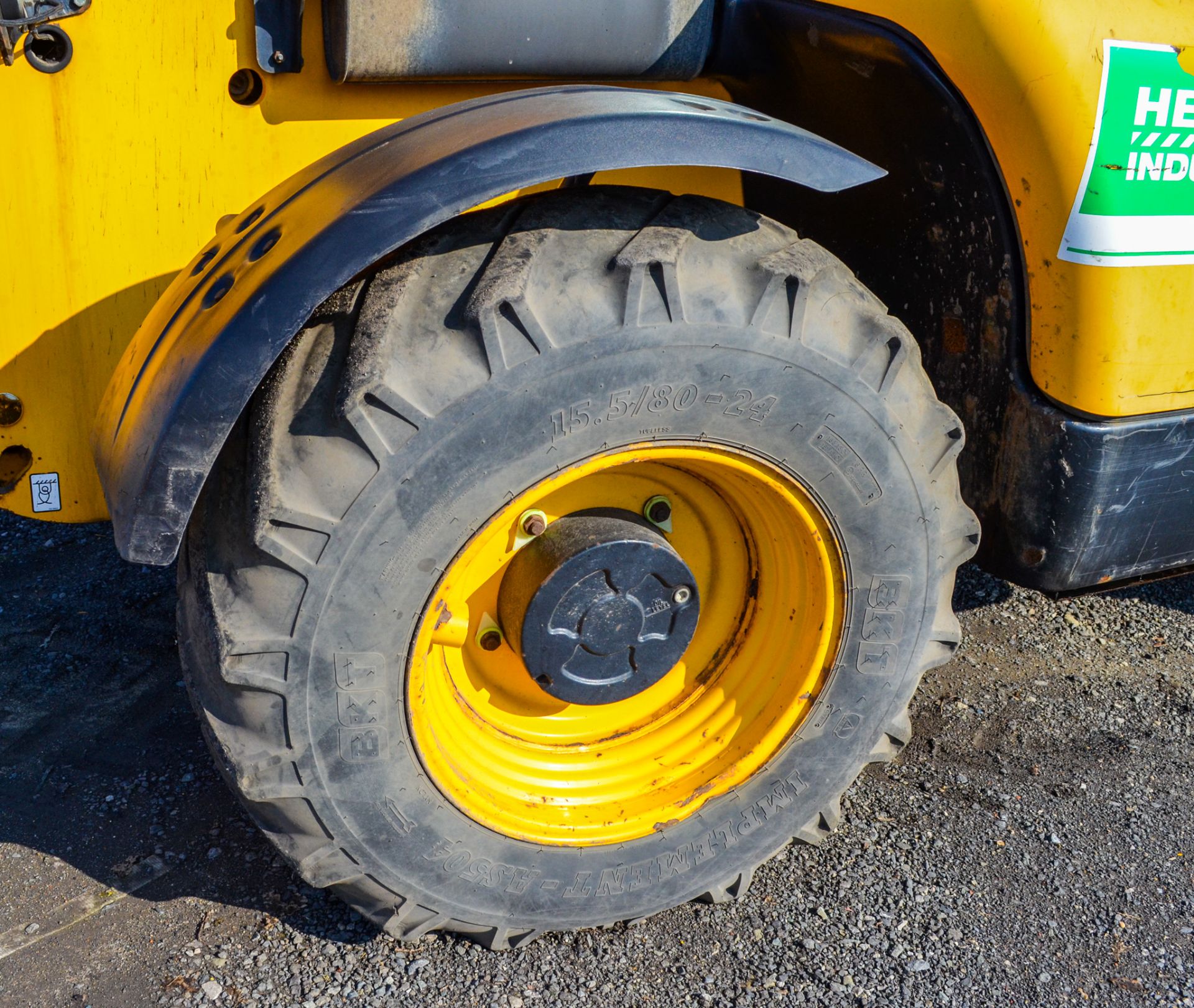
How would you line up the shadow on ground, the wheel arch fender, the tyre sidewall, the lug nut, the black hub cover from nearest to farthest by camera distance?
the wheel arch fender → the tyre sidewall → the black hub cover → the lug nut → the shadow on ground

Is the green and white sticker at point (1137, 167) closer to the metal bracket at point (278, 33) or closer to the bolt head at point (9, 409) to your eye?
the metal bracket at point (278, 33)

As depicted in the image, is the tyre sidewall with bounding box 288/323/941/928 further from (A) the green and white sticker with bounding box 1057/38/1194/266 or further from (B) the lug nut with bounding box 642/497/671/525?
(A) the green and white sticker with bounding box 1057/38/1194/266

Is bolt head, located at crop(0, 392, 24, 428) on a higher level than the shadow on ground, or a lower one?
higher

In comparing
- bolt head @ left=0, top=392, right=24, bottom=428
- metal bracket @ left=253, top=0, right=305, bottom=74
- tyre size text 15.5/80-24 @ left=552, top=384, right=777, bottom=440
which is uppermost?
metal bracket @ left=253, top=0, right=305, bottom=74

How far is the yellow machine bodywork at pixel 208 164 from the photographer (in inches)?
71.1

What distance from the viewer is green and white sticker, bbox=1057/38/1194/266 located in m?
1.86

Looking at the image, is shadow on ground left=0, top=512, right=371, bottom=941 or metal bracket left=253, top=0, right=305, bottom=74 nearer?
metal bracket left=253, top=0, right=305, bottom=74

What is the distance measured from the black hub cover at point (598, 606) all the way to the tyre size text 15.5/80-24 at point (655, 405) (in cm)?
30

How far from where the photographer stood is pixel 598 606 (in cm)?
192

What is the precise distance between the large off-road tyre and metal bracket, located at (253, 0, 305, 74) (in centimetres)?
46

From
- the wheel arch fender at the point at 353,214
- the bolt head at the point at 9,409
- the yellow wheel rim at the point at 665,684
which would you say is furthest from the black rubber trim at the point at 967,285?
the bolt head at the point at 9,409

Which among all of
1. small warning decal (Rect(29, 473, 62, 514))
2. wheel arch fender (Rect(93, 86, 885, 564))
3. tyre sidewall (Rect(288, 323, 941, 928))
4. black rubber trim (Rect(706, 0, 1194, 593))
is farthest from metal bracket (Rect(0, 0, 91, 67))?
black rubber trim (Rect(706, 0, 1194, 593))

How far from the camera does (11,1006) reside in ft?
6.29

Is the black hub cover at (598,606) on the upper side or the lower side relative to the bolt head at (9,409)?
lower
